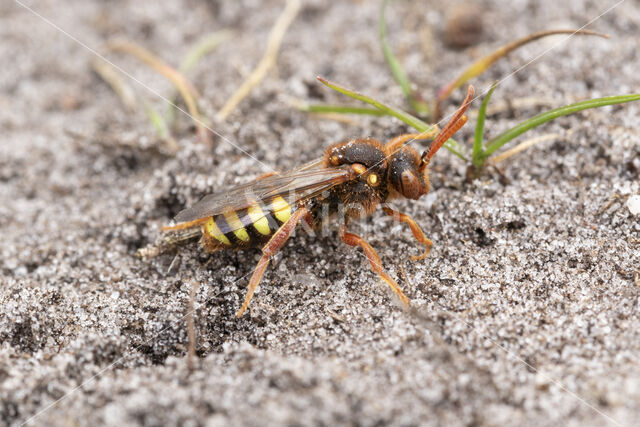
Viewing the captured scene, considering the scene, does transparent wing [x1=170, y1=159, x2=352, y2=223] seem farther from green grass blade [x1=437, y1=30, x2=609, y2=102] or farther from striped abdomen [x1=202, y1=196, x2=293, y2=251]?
green grass blade [x1=437, y1=30, x2=609, y2=102]

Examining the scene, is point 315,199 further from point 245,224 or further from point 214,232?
point 214,232

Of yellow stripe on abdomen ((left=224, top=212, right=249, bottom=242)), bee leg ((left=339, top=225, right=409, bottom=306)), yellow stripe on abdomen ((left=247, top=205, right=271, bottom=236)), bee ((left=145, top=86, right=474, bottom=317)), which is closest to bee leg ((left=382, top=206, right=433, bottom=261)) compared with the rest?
Result: bee ((left=145, top=86, right=474, bottom=317))

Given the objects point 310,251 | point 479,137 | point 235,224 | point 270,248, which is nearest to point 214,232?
point 235,224

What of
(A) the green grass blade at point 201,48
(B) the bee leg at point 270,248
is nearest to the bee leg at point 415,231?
(B) the bee leg at point 270,248

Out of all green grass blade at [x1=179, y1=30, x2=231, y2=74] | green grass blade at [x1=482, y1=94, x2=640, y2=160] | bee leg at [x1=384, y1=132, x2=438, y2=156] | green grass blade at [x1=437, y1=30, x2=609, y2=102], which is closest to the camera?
green grass blade at [x1=482, y1=94, x2=640, y2=160]

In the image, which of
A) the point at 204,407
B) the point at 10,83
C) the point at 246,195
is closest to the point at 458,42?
the point at 246,195

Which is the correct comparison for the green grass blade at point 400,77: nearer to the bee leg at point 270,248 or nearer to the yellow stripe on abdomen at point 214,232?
the bee leg at point 270,248

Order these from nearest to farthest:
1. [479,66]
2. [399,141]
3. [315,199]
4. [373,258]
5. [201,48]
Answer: [373,258]
[315,199]
[399,141]
[479,66]
[201,48]
